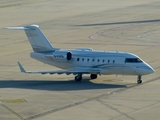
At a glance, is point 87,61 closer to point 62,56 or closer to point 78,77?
point 78,77

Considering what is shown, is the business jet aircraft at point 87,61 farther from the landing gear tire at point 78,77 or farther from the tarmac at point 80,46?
the tarmac at point 80,46

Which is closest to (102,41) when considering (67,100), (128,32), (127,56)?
(128,32)

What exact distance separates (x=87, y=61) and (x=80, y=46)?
18022 mm

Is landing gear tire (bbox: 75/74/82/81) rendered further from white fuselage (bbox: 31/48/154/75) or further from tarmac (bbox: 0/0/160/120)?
white fuselage (bbox: 31/48/154/75)

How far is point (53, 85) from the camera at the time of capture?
52.9 metres

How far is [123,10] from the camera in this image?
101 m

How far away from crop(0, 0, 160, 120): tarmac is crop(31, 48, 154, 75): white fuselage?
1.19 metres

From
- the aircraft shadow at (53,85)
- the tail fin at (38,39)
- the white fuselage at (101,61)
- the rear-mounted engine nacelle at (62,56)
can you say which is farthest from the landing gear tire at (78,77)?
the tail fin at (38,39)

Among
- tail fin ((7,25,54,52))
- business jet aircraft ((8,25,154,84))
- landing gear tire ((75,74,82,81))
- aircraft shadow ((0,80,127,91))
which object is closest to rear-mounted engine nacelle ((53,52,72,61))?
business jet aircraft ((8,25,154,84))

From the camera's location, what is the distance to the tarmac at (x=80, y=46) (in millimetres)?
44344

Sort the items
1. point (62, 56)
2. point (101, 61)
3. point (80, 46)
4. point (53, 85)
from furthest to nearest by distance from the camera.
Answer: point (80, 46), point (62, 56), point (101, 61), point (53, 85)

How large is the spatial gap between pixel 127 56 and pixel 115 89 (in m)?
3.30

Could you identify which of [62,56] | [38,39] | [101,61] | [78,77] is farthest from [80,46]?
[101,61]

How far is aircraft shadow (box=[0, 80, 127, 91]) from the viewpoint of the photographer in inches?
2032
